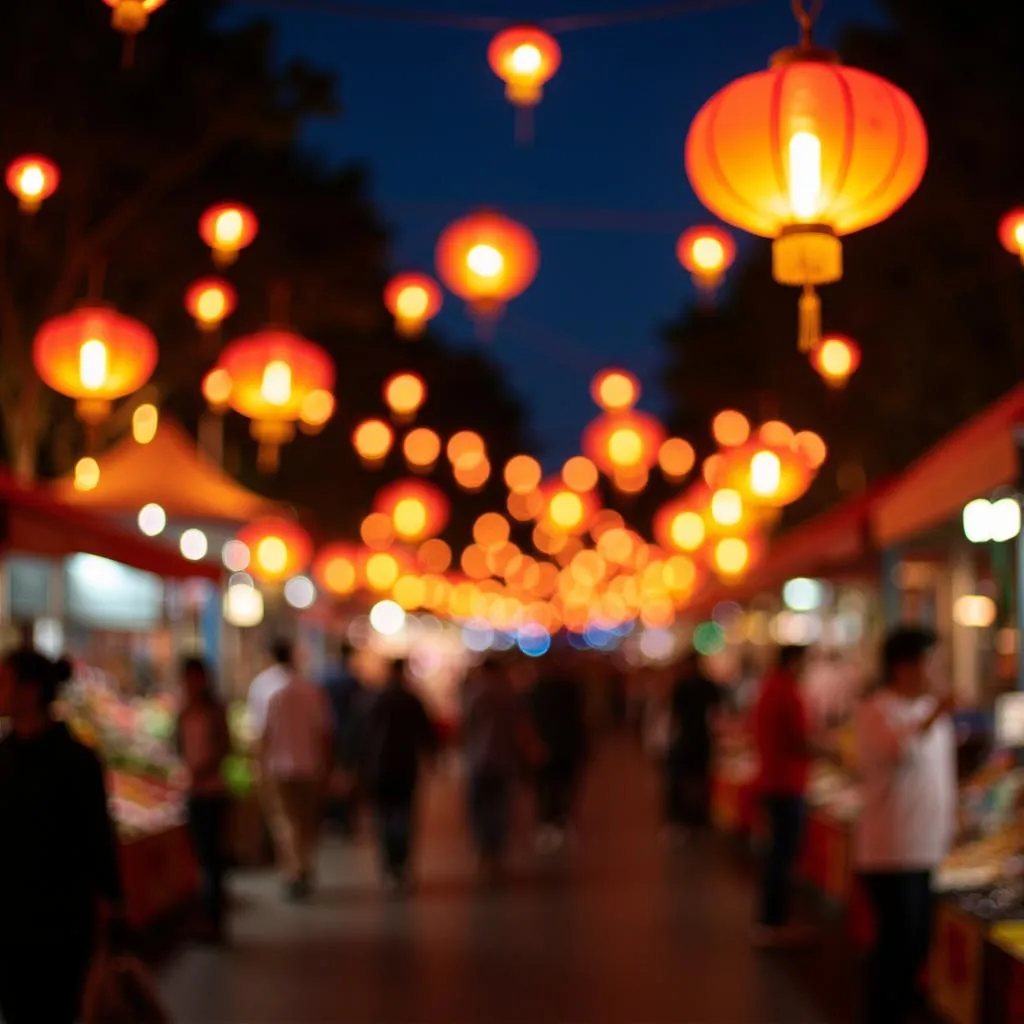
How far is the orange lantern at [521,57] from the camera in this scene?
445 inches

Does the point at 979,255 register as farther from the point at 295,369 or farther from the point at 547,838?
the point at 295,369

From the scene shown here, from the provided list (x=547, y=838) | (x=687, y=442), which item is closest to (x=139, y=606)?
(x=547, y=838)

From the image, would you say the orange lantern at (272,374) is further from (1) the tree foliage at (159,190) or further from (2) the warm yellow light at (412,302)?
(1) the tree foliage at (159,190)

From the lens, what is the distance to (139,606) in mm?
17844

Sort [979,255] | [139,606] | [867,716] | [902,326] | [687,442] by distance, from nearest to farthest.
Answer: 1. [867,716]
2. [139,606]
3. [979,255]
4. [902,326]
5. [687,442]

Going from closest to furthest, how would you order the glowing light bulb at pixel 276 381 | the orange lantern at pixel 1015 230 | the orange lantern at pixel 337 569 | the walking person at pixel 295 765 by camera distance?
the orange lantern at pixel 1015 230
the glowing light bulb at pixel 276 381
the walking person at pixel 295 765
the orange lantern at pixel 337 569

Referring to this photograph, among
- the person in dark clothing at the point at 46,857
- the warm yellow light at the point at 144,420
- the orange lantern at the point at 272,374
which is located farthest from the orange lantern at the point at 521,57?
the warm yellow light at the point at 144,420

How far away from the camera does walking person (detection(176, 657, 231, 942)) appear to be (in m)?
12.4

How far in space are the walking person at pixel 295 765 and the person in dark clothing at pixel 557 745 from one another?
4.56 m

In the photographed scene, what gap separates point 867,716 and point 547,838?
1157 centimetres

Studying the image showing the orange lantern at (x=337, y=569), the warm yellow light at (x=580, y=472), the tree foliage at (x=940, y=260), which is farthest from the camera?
the warm yellow light at (x=580, y=472)

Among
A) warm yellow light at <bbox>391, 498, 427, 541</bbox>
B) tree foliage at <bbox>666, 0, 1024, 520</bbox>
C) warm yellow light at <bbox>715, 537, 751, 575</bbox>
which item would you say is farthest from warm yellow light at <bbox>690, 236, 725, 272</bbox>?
warm yellow light at <bbox>715, 537, 751, 575</bbox>

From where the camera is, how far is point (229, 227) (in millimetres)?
14070

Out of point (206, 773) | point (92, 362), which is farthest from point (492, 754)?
point (92, 362)
